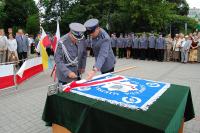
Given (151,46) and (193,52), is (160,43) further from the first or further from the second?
(193,52)

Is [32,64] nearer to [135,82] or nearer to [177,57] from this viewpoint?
[135,82]

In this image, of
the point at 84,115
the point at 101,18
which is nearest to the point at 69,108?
the point at 84,115

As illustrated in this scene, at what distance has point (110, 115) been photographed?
269cm

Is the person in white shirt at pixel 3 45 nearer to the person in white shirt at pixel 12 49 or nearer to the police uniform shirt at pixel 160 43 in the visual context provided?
the person in white shirt at pixel 12 49

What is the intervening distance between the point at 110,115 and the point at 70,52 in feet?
5.74

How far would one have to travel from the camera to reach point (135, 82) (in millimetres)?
3951

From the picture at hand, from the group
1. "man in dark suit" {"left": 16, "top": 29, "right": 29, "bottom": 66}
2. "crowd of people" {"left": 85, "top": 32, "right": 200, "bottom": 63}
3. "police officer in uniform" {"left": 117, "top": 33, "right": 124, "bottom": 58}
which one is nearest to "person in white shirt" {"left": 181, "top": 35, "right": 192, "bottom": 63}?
"crowd of people" {"left": 85, "top": 32, "right": 200, "bottom": 63}

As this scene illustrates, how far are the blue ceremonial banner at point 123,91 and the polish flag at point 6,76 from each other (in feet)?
12.9

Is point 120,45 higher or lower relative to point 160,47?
higher

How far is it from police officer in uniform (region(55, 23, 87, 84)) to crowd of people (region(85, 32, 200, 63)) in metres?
12.1

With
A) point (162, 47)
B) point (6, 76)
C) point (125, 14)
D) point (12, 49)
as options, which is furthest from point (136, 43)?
point (125, 14)

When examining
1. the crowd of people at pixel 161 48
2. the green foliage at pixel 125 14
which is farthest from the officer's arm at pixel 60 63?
the green foliage at pixel 125 14

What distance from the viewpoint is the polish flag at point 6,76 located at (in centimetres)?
703

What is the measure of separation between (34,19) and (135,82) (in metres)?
34.4
